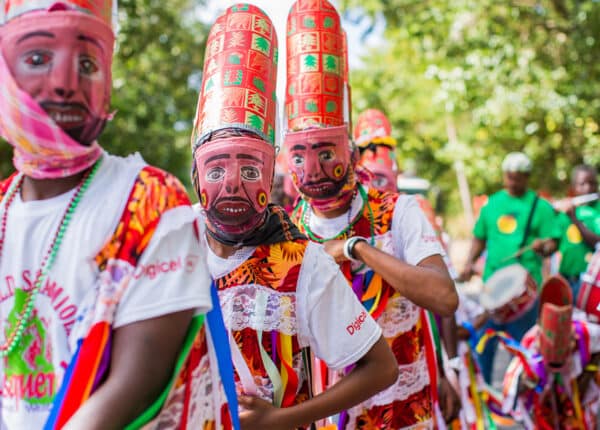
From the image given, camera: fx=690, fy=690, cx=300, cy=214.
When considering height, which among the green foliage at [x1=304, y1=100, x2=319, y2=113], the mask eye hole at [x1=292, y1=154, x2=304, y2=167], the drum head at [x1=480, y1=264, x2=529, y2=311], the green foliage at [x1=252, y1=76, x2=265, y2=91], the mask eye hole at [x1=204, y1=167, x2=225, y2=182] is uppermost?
the drum head at [x1=480, y1=264, x2=529, y2=311]

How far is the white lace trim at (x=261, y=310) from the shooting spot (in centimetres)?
210

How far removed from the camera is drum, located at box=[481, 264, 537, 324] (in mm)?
5652

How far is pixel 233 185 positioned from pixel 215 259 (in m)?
0.27

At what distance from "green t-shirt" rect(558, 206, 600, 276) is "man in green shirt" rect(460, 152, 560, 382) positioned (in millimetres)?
423

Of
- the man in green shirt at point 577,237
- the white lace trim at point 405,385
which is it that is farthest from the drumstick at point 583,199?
the white lace trim at point 405,385

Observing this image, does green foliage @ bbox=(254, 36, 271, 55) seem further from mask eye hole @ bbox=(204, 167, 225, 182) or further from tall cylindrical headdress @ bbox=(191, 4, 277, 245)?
mask eye hole @ bbox=(204, 167, 225, 182)

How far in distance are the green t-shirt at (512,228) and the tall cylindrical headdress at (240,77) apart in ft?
14.4

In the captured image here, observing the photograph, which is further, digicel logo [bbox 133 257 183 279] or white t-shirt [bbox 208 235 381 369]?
white t-shirt [bbox 208 235 381 369]

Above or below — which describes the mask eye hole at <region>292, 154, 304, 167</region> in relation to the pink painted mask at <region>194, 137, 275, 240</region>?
above

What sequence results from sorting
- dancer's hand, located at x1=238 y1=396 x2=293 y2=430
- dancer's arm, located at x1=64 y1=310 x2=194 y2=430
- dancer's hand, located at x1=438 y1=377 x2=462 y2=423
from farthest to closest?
dancer's hand, located at x1=438 y1=377 x2=462 y2=423 → dancer's hand, located at x1=238 y1=396 x2=293 y2=430 → dancer's arm, located at x1=64 y1=310 x2=194 y2=430

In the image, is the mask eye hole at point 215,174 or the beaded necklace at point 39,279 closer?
the beaded necklace at point 39,279

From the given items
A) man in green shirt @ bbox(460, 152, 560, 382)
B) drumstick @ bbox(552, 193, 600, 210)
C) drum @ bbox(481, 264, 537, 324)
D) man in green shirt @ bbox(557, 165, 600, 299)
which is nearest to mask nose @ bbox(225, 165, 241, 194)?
drum @ bbox(481, 264, 537, 324)

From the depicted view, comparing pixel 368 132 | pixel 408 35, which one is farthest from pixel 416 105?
pixel 368 132

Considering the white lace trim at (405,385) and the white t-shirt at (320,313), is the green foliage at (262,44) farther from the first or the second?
the white lace trim at (405,385)
